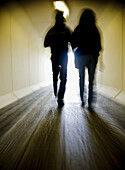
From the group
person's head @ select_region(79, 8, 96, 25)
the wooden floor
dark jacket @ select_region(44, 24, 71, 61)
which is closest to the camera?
the wooden floor

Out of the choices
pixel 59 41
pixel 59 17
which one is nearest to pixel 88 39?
pixel 59 41

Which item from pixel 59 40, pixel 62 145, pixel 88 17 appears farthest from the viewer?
pixel 59 40

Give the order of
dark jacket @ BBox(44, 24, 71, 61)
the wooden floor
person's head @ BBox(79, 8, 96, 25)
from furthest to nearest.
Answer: dark jacket @ BBox(44, 24, 71, 61) → person's head @ BBox(79, 8, 96, 25) → the wooden floor

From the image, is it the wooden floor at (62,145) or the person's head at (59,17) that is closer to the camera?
the wooden floor at (62,145)

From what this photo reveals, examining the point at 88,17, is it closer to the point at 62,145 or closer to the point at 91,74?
the point at 91,74

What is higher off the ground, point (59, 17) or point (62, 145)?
point (59, 17)

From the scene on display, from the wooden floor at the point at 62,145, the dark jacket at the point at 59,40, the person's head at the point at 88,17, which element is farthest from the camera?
the dark jacket at the point at 59,40

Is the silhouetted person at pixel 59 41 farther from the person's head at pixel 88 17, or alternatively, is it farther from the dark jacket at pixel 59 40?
the person's head at pixel 88 17

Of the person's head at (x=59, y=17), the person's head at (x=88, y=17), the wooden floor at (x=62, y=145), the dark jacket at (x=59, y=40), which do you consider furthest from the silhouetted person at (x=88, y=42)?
the wooden floor at (x=62, y=145)

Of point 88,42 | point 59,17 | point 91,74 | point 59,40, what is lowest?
point 91,74

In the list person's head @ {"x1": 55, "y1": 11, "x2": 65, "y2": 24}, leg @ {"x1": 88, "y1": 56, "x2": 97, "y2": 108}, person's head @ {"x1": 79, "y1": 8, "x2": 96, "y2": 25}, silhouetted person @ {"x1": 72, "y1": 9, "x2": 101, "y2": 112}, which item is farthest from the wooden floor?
person's head @ {"x1": 55, "y1": 11, "x2": 65, "y2": 24}

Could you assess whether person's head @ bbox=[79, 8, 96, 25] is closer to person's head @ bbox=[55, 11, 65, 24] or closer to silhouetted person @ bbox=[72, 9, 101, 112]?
silhouetted person @ bbox=[72, 9, 101, 112]

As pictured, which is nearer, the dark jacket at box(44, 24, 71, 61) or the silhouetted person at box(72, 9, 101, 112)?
the silhouetted person at box(72, 9, 101, 112)

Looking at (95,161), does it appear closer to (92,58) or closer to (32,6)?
(92,58)
